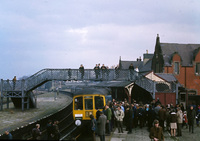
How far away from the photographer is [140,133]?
18.5 m

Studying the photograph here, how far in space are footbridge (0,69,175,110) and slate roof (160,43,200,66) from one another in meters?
17.4

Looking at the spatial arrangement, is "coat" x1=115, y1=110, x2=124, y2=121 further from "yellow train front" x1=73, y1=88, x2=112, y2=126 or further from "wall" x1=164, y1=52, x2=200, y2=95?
"wall" x1=164, y1=52, x2=200, y2=95

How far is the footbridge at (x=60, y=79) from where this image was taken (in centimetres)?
2925

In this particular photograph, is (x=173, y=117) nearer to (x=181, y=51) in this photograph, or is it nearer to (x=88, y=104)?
(x=88, y=104)

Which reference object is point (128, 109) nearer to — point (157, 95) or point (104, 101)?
point (104, 101)

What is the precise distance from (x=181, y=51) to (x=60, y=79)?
26.0 metres

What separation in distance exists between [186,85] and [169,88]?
1654cm

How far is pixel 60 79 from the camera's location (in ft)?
102

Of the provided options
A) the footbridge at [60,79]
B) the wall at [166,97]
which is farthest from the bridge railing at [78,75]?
the wall at [166,97]

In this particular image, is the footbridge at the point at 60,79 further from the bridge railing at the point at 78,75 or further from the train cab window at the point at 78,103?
the train cab window at the point at 78,103

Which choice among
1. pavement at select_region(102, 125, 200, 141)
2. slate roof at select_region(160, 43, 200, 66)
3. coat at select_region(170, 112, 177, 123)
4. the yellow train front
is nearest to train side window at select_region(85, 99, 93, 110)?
the yellow train front

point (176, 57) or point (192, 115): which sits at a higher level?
point (176, 57)

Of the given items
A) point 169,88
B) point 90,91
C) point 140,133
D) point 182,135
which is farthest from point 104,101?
point 169,88

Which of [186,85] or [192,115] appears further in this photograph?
[186,85]
